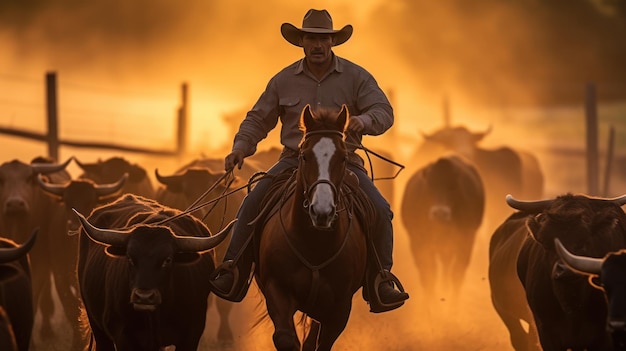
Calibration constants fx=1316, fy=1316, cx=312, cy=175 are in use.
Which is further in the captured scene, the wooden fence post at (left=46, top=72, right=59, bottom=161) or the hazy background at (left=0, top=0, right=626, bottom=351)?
the hazy background at (left=0, top=0, right=626, bottom=351)

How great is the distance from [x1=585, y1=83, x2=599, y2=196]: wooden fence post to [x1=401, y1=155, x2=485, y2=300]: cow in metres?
5.65

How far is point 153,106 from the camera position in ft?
124

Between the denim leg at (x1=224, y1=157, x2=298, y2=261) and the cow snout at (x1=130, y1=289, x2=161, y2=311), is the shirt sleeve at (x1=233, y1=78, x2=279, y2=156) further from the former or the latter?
the cow snout at (x1=130, y1=289, x2=161, y2=311)

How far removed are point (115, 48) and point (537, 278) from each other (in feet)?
144

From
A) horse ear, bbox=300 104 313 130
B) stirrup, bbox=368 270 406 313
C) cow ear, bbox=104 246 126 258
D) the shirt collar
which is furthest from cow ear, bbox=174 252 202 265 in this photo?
the shirt collar

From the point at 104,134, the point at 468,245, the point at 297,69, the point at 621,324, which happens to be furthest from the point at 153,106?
the point at 621,324

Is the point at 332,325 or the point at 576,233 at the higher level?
the point at 576,233

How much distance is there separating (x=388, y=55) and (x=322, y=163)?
3792cm

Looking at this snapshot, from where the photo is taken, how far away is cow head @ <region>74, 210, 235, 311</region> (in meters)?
8.95

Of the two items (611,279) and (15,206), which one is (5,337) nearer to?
(611,279)

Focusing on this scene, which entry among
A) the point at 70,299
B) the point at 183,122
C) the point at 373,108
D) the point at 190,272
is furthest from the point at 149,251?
the point at 183,122

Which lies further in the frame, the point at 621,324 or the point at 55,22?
the point at 55,22

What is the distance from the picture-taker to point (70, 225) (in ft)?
45.5

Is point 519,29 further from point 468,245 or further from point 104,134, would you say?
point 468,245
